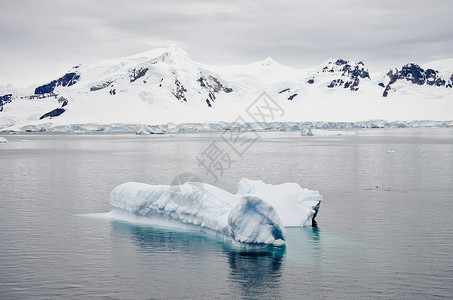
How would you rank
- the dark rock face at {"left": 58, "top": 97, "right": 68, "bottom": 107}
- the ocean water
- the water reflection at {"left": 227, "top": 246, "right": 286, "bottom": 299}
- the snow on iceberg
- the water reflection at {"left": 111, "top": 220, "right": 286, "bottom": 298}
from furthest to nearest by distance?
Answer: the dark rock face at {"left": 58, "top": 97, "right": 68, "bottom": 107} → the snow on iceberg → the water reflection at {"left": 111, "top": 220, "right": 286, "bottom": 298} → the ocean water → the water reflection at {"left": 227, "top": 246, "right": 286, "bottom": 299}

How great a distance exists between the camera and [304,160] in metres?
55.9

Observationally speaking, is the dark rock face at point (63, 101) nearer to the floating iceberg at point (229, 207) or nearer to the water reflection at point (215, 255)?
the floating iceberg at point (229, 207)

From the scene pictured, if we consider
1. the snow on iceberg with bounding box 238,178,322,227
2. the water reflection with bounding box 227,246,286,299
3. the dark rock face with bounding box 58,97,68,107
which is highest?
the dark rock face with bounding box 58,97,68,107

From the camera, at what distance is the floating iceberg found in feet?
59.8

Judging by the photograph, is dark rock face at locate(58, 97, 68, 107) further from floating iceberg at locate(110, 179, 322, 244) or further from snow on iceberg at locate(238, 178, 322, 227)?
snow on iceberg at locate(238, 178, 322, 227)

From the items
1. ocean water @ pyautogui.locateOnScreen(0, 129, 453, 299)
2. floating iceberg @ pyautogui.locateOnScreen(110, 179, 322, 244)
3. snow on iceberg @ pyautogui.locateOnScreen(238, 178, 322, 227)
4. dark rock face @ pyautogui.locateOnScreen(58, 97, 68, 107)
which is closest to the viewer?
ocean water @ pyautogui.locateOnScreen(0, 129, 453, 299)

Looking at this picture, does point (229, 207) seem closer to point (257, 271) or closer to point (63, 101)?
point (257, 271)

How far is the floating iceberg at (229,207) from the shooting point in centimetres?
1823

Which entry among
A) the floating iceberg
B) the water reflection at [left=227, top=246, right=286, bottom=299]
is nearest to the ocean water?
the water reflection at [left=227, top=246, right=286, bottom=299]

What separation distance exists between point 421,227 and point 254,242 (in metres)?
7.94

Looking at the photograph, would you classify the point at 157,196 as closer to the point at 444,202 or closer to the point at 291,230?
the point at 291,230

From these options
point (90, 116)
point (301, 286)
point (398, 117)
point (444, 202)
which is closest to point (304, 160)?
point (444, 202)

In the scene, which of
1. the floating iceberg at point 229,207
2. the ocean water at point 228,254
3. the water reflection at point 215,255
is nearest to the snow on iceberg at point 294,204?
the floating iceberg at point 229,207

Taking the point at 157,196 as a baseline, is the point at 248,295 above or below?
below
